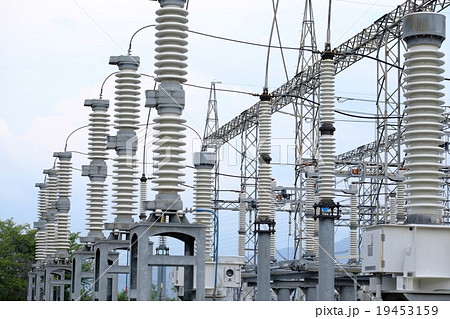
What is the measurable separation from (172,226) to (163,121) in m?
1.86

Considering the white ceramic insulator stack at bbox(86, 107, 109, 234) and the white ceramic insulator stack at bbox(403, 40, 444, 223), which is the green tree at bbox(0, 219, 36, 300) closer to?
the white ceramic insulator stack at bbox(86, 107, 109, 234)

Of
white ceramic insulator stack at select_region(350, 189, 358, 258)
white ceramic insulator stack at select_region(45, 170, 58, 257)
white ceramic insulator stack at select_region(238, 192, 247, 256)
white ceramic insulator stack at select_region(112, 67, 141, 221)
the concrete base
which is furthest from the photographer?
white ceramic insulator stack at select_region(238, 192, 247, 256)

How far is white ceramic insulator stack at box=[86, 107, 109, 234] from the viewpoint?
19680 mm

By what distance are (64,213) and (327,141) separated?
11.3m

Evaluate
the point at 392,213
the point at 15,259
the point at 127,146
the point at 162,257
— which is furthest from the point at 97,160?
the point at 15,259

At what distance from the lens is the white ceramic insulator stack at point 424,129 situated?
1088cm

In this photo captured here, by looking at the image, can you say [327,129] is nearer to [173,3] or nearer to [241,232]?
[173,3]

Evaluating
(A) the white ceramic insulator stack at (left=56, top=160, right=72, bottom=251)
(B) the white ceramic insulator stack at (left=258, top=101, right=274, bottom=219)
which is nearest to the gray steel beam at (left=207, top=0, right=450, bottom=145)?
(B) the white ceramic insulator stack at (left=258, top=101, right=274, bottom=219)

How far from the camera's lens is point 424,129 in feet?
35.7

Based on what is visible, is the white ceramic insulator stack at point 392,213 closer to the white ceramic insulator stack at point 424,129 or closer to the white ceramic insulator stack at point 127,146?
the white ceramic insulator stack at point 127,146

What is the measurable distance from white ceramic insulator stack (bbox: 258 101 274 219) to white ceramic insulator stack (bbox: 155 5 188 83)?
9856 millimetres

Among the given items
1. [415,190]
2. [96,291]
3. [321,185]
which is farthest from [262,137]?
[415,190]

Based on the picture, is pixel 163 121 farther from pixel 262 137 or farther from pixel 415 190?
pixel 262 137

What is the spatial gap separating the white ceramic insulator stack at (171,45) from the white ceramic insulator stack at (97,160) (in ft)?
23.8
